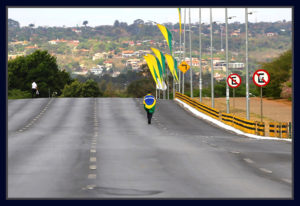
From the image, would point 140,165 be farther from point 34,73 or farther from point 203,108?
point 34,73

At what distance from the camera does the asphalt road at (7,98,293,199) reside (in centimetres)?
1548

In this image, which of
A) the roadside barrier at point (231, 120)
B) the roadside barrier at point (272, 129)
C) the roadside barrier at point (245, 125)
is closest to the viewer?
the roadside barrier at point (272, 129)

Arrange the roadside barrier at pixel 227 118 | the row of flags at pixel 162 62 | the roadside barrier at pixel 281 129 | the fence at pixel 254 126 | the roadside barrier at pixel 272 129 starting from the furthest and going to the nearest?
the row of flags at pixel 162 62, the roadside barrier at pixel 227 118, the roadside barrier at pixel 272 129, the fence at pixel 254 126, the roadside barrier at pixel 281 129

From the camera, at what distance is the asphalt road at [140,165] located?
1548cm

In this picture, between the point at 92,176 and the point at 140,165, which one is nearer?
the point at 92,176

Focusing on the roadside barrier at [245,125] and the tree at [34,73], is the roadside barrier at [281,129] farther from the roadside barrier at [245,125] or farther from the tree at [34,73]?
the tree at [34,73]

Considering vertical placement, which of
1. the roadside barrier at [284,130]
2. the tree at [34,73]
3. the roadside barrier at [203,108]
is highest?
the tree at [34,73]

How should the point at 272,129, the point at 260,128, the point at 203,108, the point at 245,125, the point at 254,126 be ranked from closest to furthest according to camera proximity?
the point at 272,129 → the point at 260,128 → the point at 254,126 → the point at 245,125 → the point at 203,108

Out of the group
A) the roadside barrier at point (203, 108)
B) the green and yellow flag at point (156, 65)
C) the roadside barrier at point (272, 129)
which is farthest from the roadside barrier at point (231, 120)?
the green and yellow flag at point (156, 65)

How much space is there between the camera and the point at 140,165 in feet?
68.1

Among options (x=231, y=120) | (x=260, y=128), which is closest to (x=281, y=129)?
(x=260, y=128)

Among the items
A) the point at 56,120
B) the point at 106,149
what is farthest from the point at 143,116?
the point at 106,149

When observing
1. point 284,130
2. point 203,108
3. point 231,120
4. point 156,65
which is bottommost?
point 284,130
